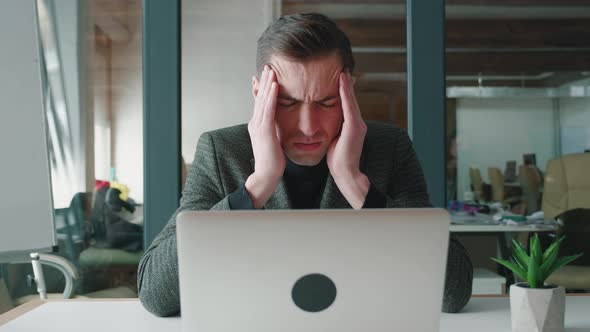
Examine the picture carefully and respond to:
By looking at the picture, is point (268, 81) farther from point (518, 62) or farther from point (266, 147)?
point (518, 62)

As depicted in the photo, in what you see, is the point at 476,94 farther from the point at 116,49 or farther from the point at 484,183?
the point at 116,49

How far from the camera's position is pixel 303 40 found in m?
1.45

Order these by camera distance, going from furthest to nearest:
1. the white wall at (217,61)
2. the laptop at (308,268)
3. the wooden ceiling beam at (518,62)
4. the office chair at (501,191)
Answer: the wooden ceiling beam at (518,62), the office chair at (501,191), the white wall at (217,61), the laptop at (308,268)

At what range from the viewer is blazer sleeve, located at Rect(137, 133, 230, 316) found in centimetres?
132

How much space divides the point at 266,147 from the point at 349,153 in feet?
0.69

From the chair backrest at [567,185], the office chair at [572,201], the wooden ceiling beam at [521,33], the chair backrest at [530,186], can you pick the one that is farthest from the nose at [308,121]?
the wooden ceiling beam at [521,33]

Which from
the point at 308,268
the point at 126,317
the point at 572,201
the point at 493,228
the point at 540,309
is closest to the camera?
the point at 308,268

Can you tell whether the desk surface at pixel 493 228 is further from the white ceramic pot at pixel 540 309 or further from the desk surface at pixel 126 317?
the white ceramic pot at pixel 540 309

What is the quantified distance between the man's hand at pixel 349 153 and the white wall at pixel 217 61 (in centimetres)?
105

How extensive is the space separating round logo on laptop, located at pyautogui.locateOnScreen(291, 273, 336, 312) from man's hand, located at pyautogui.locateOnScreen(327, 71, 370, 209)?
25.2 inches

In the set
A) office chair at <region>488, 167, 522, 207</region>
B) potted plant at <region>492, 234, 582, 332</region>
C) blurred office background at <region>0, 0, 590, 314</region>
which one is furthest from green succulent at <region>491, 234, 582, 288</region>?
office chair at <region>488, 167, 522, 207</region>

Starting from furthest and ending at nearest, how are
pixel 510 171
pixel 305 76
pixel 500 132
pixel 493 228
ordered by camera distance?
1. pixel 500 132
2. pixel 510 171
3. pixel 493 228
4. pixel 305 76

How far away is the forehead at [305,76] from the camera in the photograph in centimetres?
142

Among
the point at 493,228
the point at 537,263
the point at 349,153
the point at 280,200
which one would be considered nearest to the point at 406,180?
the point at 349,153
